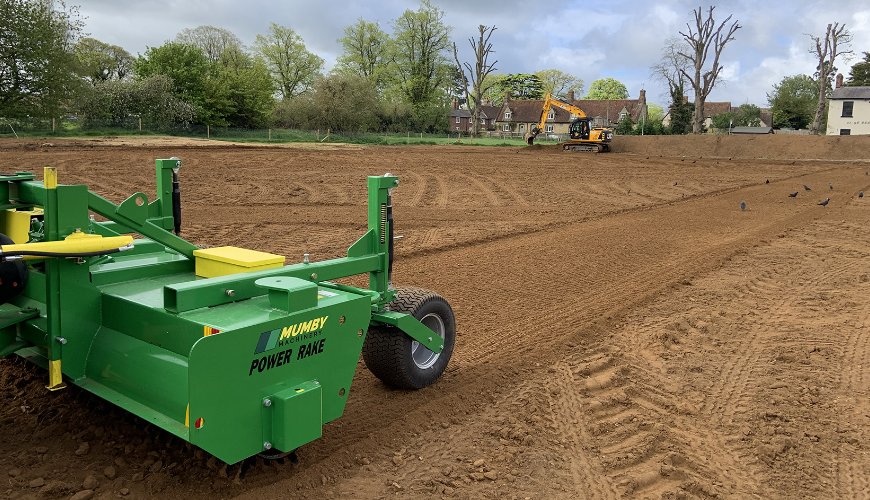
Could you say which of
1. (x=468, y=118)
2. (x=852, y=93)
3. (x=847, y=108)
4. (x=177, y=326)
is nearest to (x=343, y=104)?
(x=847, y=108)

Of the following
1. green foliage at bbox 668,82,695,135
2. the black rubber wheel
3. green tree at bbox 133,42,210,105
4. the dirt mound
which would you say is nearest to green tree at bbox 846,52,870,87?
green foliage at bbox 668,82,695,135

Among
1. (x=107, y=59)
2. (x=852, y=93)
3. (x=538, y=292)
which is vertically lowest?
Result: (x=538, y=292)

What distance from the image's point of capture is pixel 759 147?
36.0 metres

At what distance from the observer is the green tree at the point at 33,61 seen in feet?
104

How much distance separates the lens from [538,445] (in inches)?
162

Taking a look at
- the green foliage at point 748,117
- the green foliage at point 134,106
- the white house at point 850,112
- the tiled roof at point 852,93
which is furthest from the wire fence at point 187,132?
the green foliage at point 748,117

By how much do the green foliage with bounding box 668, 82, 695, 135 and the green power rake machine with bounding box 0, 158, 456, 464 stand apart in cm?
5624

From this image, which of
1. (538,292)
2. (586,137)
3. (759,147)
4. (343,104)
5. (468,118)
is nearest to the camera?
(538,292)

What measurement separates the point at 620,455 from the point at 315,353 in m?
1.96

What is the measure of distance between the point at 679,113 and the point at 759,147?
21695mm

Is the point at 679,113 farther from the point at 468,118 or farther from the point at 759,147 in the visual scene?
the point at 468,118

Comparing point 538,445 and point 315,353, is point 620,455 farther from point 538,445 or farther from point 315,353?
point 315,353

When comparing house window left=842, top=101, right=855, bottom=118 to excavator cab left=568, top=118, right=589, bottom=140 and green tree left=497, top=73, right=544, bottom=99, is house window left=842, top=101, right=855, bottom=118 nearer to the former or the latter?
excavator cab left=568, top=118, right=589, bottom=140

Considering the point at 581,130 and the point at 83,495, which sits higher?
the point at 581,130
